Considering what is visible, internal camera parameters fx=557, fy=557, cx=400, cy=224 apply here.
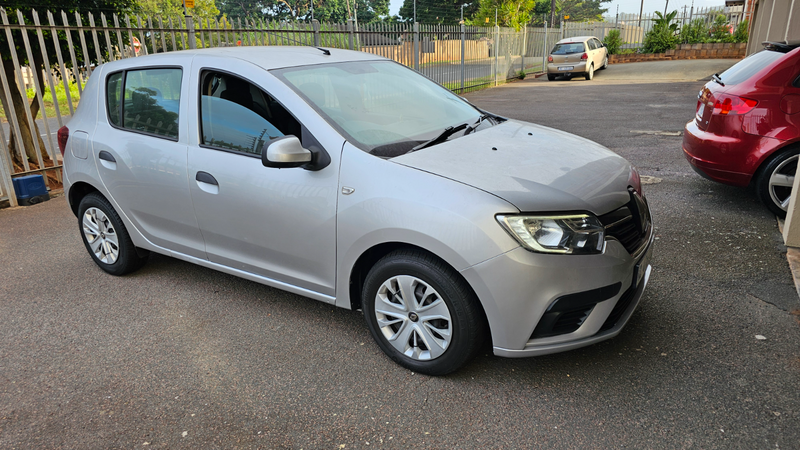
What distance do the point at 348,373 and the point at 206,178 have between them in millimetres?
1499

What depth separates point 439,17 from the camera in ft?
237

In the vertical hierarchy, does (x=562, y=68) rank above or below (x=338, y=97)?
below

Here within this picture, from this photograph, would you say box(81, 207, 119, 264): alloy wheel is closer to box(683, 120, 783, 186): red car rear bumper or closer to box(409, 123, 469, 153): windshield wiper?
box(409, 123, 469, 153): windshield wiper

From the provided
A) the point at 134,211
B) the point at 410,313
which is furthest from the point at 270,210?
the point at 134,211

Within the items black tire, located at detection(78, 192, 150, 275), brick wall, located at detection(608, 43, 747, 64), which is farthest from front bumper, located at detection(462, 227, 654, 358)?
brick wall, located at detection(608, 43, 747, 64)

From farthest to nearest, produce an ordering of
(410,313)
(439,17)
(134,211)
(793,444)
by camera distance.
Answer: (439,17)
(134,211)
(410,313)
(793,444)

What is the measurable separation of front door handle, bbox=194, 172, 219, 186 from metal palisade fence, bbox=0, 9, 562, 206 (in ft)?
12.9

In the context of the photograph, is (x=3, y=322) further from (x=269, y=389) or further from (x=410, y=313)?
(x=410, y=313)

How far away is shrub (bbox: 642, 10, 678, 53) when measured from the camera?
28.6m

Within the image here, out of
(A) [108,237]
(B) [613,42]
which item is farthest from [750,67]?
(B) [613,42]

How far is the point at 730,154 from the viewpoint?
508 cm

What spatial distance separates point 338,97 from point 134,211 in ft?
5.98

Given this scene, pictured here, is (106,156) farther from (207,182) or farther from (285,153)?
(285,153)

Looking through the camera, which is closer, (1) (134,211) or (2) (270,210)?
(2) (270,210)
